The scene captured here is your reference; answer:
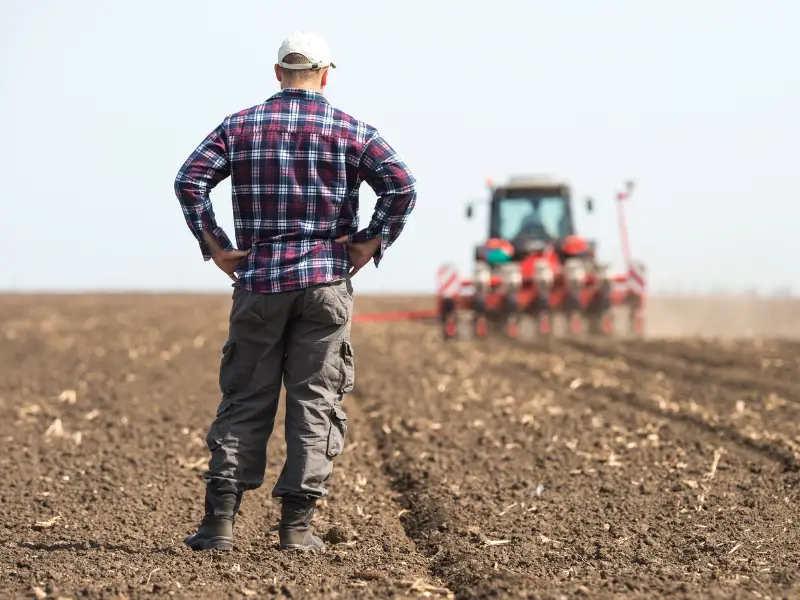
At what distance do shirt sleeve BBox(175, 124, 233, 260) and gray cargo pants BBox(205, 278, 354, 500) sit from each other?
318 mm

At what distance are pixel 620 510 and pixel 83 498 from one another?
255 centimetres

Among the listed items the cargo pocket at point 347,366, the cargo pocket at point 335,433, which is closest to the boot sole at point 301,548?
the cargo pocket at point 335,433

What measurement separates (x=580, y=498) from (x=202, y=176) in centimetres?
248

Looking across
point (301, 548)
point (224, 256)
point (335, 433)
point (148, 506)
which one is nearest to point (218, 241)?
point (224, 256)

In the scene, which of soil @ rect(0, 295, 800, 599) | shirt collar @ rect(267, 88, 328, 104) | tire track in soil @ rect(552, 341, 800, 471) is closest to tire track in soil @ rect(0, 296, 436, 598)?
soil @ rect(0, 295, 800, 599)

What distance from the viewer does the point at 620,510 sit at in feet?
16.6

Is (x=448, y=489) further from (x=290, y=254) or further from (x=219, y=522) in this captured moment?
(x=290, y=254)

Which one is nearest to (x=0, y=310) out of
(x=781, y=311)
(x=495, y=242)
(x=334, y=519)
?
(x=495, y=242)

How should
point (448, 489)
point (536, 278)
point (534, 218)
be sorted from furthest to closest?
point (534, 218) → point (536, 278) → point (448, 489)

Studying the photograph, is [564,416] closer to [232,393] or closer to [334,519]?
[334,519]

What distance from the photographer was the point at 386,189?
A: 4086 millimetres

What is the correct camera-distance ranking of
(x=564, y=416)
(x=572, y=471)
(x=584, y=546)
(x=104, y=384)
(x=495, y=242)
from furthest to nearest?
(x=495, y=242) < (x=104, y=384) < (x=564, y=416) < (x=572, y=471) < (x=584, y=546)

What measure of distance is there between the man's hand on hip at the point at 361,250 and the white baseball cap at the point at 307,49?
25.2 inches

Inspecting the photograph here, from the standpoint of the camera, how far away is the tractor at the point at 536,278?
16516 millimetres
